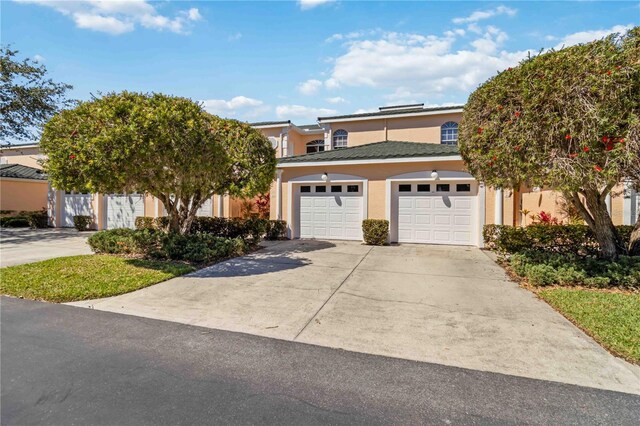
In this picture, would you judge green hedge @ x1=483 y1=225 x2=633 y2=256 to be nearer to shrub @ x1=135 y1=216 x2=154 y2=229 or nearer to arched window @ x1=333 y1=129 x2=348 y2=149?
arched window @ x1=333 y1=129 x2=348 y2=149

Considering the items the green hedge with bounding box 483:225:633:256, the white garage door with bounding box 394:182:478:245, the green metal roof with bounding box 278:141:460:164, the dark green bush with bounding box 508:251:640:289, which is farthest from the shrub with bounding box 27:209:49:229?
the dark green bush with bounding box 508:251:640:289

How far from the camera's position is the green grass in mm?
3741

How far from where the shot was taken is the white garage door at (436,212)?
37.5ft

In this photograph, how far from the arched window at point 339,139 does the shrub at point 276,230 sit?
7203 millimetres

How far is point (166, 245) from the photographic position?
8766mm

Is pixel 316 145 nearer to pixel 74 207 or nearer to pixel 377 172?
pixel 377 172

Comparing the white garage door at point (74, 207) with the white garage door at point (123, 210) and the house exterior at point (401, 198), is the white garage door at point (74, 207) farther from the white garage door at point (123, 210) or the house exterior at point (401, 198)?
the house exterior at point (401, 198)

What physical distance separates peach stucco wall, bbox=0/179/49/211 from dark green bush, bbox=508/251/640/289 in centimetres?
2761

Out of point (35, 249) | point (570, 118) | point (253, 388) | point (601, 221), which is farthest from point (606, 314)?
point (35, 249)

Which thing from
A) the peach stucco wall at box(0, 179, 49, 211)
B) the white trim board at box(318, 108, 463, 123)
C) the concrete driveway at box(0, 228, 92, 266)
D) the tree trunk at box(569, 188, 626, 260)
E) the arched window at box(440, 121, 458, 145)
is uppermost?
the white trim board at box(318, 108, 463, 123)

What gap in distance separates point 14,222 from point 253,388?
24.3 meters

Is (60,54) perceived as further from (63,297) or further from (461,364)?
(461,364)

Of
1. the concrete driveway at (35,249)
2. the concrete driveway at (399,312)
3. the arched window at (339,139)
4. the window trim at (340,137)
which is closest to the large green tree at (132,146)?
the concrete driveway at (399,312)

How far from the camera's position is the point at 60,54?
27.9 ft
